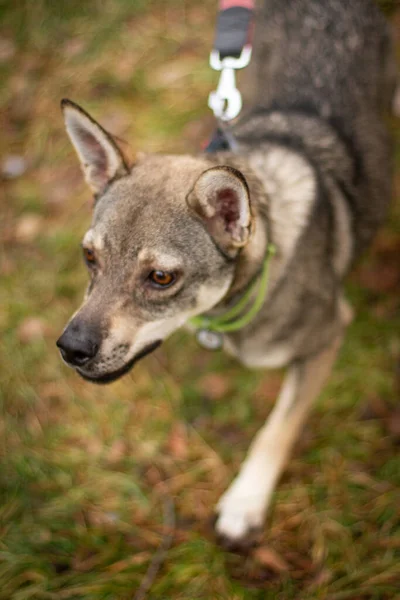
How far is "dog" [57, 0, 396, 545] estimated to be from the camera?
7.07ft

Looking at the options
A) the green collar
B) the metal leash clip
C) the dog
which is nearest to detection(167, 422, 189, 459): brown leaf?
the dog

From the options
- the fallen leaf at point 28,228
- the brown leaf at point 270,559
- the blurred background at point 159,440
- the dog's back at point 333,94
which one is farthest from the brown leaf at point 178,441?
the fallen leaf at point 28,228

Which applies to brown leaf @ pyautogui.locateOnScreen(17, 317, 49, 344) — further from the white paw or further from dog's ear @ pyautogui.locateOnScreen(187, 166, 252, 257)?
dog's ear @ pyautogui.locateOnScreen(187, 166, 252, 257)

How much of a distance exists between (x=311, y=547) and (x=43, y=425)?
195cm

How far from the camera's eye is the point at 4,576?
282 cm

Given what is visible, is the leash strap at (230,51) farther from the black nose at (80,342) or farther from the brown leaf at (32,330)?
the brown leaf at (32,330)

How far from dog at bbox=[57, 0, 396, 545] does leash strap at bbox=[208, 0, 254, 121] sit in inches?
5.8

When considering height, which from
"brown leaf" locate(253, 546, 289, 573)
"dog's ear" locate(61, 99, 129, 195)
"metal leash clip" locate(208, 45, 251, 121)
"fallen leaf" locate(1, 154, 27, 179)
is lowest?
→ "brown leaf" locate(253, 546, 289, 573)

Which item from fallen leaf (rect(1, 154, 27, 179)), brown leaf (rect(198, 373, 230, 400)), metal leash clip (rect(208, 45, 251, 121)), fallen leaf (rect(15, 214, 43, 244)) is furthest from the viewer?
fallen leaf (rect(1, 154, 27, 179))

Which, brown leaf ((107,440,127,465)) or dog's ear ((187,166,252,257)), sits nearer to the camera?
dog's ear ((187,166,252,257))

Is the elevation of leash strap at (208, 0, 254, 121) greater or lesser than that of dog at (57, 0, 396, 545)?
greater

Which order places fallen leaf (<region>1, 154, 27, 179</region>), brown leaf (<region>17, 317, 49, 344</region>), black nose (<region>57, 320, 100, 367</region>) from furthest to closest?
fallen leaf (<region>1, 154, 27, 179</region>) < brown leaf (<region>17, 317, 49, 344</region>) < black nose (<region>57, 320, 100, 367</region>)

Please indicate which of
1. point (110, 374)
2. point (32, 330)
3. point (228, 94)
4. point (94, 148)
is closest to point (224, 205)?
point (94, 148)

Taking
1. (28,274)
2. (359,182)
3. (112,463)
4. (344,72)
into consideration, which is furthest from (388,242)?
(28,274)
